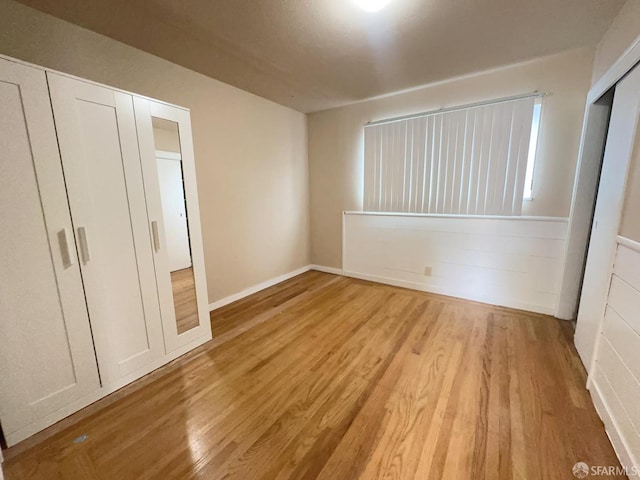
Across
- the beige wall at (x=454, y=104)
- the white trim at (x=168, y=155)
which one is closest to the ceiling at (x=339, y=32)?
the beige wall at (x=454, y=104)

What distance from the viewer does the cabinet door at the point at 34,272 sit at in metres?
1.28

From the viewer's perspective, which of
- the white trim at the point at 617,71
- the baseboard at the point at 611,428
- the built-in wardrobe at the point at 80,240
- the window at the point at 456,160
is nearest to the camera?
the baseboard at the point at 611,428

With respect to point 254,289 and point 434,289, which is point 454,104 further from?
point 254,289

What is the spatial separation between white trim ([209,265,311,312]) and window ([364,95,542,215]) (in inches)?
62.9

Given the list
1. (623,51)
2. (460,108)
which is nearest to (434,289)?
(460,108)

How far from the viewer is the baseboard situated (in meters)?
1.18

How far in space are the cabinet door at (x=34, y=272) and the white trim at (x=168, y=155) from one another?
562mm

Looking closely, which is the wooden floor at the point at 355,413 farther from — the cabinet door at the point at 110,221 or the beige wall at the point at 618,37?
the beige wall at the point at 618,37

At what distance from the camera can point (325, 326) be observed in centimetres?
253

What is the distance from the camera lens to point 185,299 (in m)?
2.14

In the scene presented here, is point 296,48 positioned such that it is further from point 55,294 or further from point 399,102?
point 55,294

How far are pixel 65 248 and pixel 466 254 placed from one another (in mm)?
3617

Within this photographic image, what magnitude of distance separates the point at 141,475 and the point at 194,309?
1.16 m

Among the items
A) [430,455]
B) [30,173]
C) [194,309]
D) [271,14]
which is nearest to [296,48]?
[271,14]
